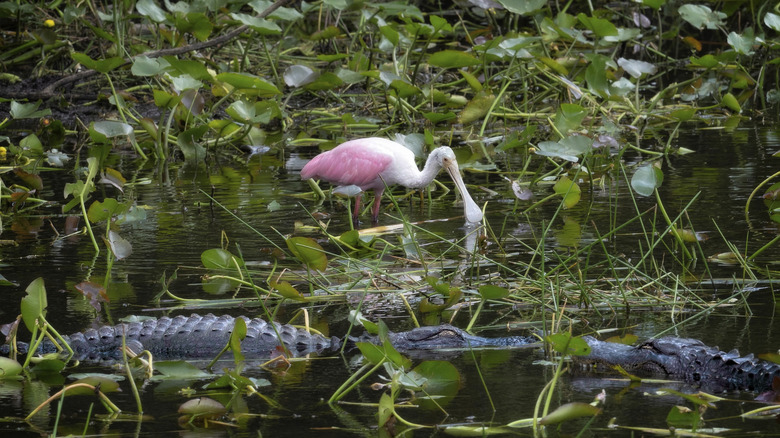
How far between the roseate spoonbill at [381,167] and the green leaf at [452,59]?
1.01 m

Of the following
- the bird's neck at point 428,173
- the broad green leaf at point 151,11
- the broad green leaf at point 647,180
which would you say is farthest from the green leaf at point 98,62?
the broad green leaf at point 647,180

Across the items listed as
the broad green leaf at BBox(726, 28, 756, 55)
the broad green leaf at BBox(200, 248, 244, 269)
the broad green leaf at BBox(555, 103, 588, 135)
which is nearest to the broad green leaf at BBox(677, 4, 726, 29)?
the broad green leaf at BBox(726, 28, 756, 55)

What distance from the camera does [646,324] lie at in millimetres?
3699

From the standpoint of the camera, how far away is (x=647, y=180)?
4652mm

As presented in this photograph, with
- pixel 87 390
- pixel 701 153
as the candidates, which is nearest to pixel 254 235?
pixel 87 390

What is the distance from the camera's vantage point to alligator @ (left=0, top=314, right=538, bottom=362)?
3.50 metres

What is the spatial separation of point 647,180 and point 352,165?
1.96 meters

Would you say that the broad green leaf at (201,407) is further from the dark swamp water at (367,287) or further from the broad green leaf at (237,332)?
the broad green leaf at (237,332)

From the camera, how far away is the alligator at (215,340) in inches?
138

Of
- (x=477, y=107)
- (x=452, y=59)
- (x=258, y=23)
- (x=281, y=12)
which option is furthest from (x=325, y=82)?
(x=477, y=107)

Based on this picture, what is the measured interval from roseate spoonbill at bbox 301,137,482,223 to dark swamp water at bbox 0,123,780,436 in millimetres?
176

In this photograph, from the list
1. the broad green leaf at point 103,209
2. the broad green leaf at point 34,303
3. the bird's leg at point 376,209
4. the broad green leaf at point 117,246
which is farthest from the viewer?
the bird's leg at point 376,209

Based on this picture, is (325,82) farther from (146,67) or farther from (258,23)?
(146,67)

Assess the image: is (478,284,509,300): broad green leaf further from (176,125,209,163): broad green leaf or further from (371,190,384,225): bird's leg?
(176,125,209,163): broad green leaf
